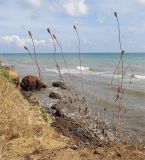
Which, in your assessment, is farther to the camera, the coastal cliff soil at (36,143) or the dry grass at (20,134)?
A: the dry grass at (20,134)

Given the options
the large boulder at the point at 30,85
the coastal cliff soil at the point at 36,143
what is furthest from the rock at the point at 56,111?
the large boulder at the point at 30,85

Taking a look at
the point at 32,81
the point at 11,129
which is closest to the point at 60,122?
the point at 11,129

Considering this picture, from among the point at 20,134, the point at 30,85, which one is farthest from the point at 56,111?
the point at 30,85

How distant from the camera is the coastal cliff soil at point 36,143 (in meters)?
7.13

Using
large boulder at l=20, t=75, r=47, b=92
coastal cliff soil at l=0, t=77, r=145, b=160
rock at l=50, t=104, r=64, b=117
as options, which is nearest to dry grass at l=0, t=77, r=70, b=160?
coastal cliff soil at l=0, t=77, r=145, b=160

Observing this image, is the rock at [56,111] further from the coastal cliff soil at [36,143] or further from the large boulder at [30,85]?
the large boulder at [30,85]

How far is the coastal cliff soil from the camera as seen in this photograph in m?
7.13

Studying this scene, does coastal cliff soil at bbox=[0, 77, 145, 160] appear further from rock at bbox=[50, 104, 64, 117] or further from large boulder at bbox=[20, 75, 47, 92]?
large boulder at bbox=[20, 75, 47, 92]

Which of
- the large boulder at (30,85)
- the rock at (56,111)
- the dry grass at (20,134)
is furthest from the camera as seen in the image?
the large boulder at (30,85)

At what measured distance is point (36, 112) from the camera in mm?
11430

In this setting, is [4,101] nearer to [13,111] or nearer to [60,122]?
[13,111]

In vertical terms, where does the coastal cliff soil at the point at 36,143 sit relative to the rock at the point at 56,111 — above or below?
above

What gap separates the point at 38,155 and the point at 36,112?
13.6 feet

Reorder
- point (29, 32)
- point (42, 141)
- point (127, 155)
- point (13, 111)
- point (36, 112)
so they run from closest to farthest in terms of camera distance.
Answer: point (29, 32) < point (127, 155) < point (42, 141) < point (13, 111) < point (36, 112)
